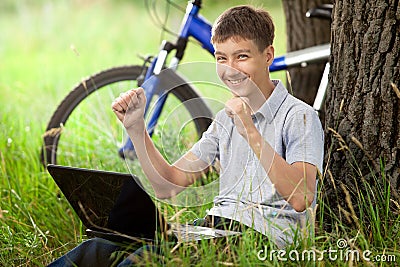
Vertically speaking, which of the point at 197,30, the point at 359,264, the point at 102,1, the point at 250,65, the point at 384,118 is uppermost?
the point at 102,1

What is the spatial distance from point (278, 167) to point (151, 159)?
440 mm

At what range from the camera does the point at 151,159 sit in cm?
254

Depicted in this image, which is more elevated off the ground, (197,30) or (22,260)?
(197,30)

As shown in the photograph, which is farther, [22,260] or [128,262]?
[22,260]

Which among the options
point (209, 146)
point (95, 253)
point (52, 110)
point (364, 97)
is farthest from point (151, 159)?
point (52, 110)

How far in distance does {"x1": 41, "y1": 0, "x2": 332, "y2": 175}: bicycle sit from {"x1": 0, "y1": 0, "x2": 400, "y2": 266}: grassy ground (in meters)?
0.20

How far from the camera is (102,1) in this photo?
12.6m

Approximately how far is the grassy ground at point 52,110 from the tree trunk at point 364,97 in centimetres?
9

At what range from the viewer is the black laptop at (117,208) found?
231 cm

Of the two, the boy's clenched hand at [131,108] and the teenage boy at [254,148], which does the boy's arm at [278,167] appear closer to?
the teenage boy at [254,148]

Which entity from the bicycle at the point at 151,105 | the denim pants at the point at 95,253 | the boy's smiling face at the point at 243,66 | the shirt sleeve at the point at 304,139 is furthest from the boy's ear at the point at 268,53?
the bicycle at the point at 151,105

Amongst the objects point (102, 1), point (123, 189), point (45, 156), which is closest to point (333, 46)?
point (123, 189)

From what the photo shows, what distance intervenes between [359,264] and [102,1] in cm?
1069

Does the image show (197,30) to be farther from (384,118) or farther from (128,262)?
(128,262)
